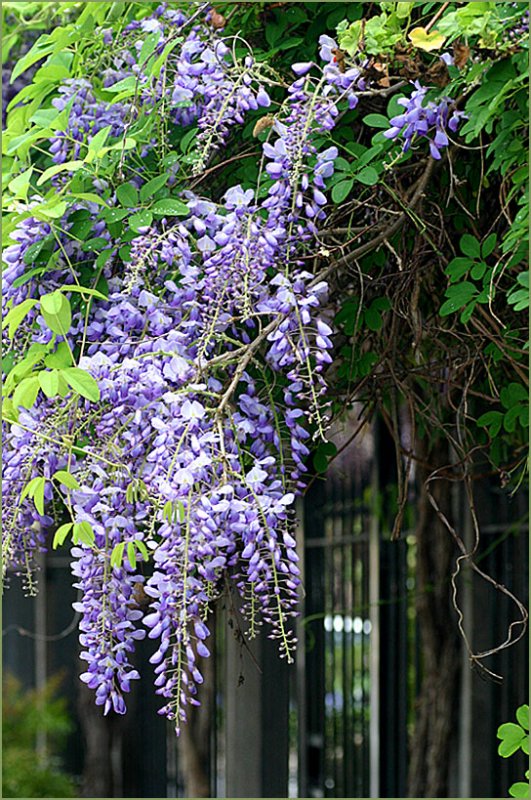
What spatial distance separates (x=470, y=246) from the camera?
4.79 ft

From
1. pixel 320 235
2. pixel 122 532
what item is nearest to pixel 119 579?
pixel 122 532

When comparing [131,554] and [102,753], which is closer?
[131,554]

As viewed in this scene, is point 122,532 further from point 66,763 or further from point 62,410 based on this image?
point 66,763

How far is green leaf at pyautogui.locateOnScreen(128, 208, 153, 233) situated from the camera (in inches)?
55.9

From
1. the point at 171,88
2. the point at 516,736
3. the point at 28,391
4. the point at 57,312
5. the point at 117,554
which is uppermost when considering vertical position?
the point at 171,88

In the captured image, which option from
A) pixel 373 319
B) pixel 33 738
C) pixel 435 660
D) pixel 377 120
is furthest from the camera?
pixel 33 738

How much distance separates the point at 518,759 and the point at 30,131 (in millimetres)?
2482

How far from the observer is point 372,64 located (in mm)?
1370

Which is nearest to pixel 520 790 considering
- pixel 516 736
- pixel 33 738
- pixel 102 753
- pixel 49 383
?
pixel 516 736

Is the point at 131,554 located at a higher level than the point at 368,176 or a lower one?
lower

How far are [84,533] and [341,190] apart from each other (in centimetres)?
55

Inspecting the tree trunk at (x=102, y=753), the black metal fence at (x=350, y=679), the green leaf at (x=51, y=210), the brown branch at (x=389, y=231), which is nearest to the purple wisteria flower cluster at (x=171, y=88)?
the green leaf at (x=51, y=210)

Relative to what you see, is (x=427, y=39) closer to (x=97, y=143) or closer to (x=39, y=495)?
(x=97, y=143)

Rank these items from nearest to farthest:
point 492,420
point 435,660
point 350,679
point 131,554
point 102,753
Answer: point 131,554, point 492,420, point 435,660, point 350,679, point 102,753
